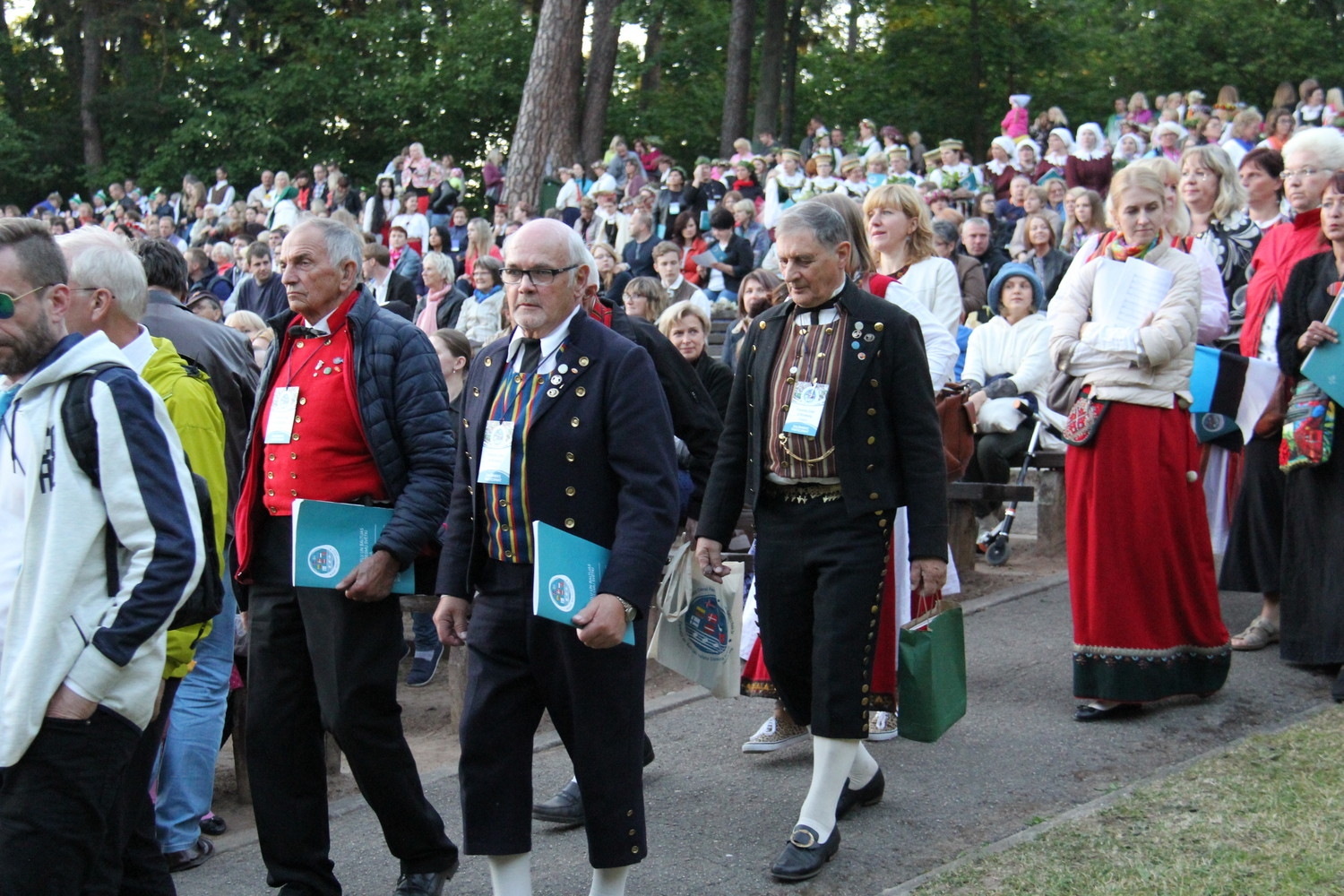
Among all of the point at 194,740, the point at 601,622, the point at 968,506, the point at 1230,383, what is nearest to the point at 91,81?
the point at 968,506

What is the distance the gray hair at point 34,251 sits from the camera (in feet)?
10.5

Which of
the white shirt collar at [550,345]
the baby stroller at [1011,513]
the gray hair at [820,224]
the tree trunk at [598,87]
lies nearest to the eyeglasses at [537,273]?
the white shirt collar at [550,345]

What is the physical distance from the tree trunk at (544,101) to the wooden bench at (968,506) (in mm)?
16791

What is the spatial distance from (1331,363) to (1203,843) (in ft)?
8.15

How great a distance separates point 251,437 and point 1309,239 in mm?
4619

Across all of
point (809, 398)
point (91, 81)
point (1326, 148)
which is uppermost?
point (91, 81)

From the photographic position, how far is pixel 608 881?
390 centimetres

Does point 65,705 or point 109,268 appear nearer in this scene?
point 65,705

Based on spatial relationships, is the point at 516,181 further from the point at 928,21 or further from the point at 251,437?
the point at 251,437

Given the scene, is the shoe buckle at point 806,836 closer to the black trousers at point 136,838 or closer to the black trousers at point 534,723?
the black trousers at point 534,723

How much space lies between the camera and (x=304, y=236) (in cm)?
438

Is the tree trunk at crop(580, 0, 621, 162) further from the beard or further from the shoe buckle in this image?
the beard

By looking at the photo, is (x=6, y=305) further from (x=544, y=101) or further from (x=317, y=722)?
(x=544, y=101)

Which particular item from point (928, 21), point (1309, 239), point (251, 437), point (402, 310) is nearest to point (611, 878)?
point (251, 437)
